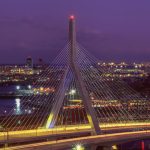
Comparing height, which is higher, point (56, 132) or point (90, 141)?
point (56, 132)

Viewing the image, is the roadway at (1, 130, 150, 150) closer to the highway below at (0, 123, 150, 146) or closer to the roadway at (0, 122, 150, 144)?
the highway below at (0, 123, 150, 146)

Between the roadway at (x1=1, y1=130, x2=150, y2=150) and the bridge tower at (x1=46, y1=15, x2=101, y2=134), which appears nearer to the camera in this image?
the roadway at (x1=1, y1=130, x2=150, y2=150)

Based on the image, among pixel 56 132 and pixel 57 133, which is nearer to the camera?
pixel 57 133

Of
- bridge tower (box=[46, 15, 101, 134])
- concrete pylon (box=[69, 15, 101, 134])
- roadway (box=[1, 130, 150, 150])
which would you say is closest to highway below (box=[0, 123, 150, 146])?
roadway (box=[1, 130, 150, 150])

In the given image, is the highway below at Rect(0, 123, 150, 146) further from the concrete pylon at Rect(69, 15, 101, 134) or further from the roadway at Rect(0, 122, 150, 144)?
the concrete pylon at Rect(69, 15, 101, 134)

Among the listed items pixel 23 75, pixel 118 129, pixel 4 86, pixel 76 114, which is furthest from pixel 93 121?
pixel 4 86

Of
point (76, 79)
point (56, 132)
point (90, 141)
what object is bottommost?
point (90, 141)

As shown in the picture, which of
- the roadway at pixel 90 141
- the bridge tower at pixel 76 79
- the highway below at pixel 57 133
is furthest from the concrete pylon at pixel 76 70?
the highway below at pixel 57 133

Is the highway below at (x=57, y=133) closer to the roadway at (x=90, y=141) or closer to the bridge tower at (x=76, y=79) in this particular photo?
the roadway at (x=90, y=141)

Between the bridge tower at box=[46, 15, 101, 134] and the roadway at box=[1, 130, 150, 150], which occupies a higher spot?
the bridge tower at box=[46, 15, 101, 134]

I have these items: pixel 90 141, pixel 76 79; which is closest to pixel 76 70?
pixel 76 79

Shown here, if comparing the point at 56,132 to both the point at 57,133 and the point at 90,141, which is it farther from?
the point at 90,141
